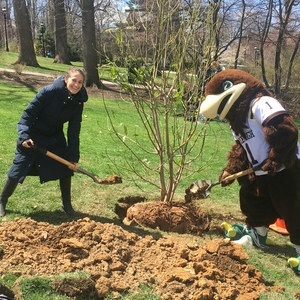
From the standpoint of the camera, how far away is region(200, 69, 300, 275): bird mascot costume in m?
3.39

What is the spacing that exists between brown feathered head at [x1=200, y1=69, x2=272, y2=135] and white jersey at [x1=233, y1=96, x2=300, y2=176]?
8 centimetres

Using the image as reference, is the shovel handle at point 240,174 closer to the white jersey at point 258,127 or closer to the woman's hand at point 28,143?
the white jersey at point 258,127

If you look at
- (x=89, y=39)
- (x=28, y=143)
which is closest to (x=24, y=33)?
(x=89, y=39)

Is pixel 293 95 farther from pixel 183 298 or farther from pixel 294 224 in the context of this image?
pixel 183 298

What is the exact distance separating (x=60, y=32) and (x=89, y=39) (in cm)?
1158

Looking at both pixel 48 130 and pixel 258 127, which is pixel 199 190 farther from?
pixel 48 130

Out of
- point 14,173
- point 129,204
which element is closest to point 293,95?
point 129,204

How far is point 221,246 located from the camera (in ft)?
11.0


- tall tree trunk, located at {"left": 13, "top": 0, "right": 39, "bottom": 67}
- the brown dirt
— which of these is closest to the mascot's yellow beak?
the brown dirt

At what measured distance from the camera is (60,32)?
2597cm

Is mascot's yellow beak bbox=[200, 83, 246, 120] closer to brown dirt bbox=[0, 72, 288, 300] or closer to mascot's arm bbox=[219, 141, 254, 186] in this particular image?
mascot's arm bbox=[219, 141, 254, 186]

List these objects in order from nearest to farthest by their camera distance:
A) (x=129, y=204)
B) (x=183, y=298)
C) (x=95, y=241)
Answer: (x=183, y=298), (x=95, y=241), (x=129, y=204)

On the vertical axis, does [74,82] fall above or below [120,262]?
above

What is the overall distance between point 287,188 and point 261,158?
14.4 inches
